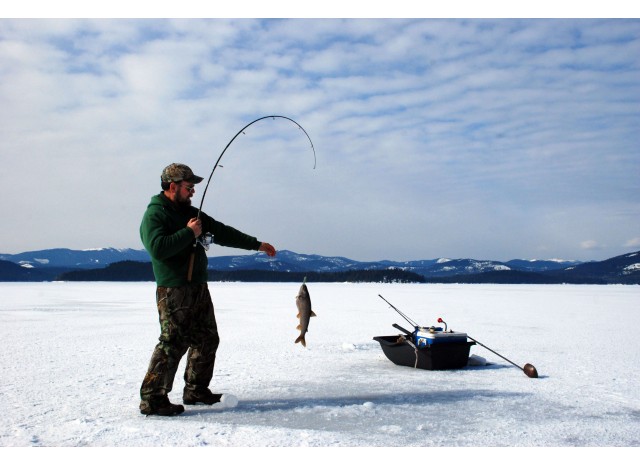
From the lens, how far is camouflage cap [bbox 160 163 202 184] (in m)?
4.22

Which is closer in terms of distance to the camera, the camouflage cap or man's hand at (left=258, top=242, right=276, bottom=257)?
the camouflage cap

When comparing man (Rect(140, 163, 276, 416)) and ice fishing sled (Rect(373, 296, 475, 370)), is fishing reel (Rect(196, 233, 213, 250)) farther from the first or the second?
ice fishing sled (Rect(373, 296, 475, 370))

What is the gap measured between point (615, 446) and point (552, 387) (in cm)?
191

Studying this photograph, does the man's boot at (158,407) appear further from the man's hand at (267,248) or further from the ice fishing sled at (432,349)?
the ice fishing sled at (432,349)

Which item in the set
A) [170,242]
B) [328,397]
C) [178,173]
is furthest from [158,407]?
[178,173]

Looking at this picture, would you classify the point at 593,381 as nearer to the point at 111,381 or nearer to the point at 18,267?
the point at 111,381

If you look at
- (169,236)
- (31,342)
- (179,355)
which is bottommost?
(31,342)

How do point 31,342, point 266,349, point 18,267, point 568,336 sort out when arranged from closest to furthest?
point 266,349, point 31,342, point 568,336, point 18,267

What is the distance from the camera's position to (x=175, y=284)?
4.13 meters

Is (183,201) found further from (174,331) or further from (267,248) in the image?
(174,331)

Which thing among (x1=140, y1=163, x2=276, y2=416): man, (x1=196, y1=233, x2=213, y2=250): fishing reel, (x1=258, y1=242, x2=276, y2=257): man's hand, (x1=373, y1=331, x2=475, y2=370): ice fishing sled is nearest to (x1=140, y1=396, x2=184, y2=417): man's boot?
(x1=140, y1=163, x2=276, y2=416): man

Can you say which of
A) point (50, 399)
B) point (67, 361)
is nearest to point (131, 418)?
point (50, 399)

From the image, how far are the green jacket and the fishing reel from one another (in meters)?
0.06

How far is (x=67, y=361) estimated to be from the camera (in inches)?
272
